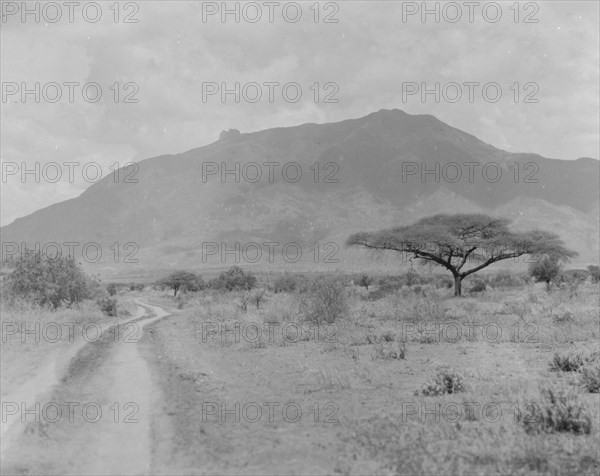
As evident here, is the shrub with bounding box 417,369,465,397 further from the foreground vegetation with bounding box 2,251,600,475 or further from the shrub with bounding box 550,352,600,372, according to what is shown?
the shrub with bounding box 550,352,600,372

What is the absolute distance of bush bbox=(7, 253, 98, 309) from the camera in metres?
30.8

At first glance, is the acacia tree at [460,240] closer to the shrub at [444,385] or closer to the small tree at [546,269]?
the small tree at [546,269]

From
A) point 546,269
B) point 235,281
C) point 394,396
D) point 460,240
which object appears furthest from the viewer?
point 235,281

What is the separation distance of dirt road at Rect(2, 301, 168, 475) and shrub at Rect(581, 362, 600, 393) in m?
8.69

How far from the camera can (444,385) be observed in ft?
36.7

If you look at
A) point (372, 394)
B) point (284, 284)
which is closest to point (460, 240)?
point (284, 284)

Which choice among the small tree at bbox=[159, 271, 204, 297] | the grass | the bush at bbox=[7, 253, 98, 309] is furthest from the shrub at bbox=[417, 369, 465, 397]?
the small tree at bbox=[159, 271, 204, 297]

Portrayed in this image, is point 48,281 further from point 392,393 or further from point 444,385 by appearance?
point 444,385

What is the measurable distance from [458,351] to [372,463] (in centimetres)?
1062

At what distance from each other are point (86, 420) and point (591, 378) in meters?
10.2

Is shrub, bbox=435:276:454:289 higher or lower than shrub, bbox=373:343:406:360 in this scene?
lower

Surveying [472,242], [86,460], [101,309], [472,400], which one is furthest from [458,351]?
[101,309]

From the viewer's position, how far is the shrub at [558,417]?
322 inches

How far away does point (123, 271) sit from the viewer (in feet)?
646
